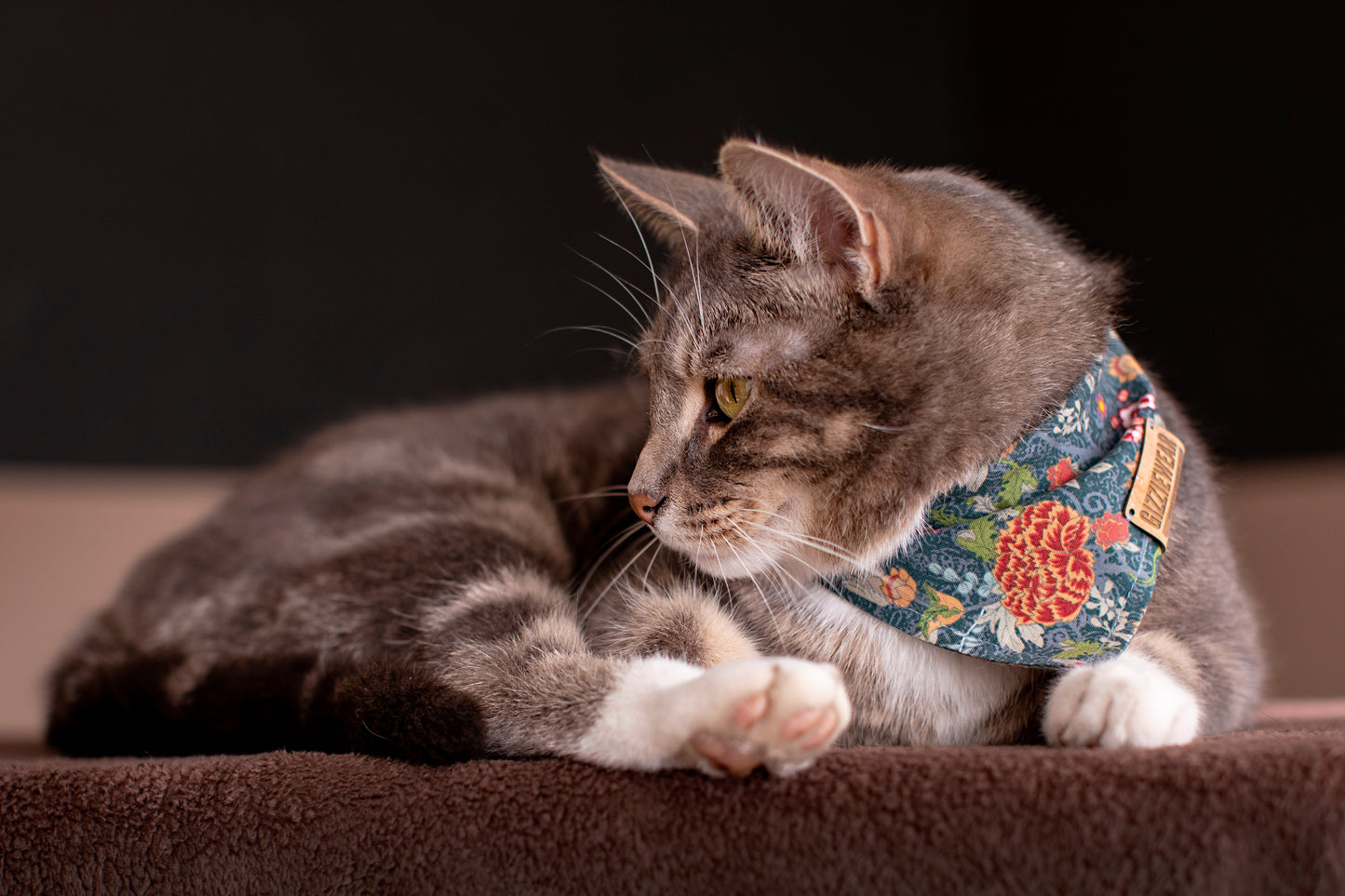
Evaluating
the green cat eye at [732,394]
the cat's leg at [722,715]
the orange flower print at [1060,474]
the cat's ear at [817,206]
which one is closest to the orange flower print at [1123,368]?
the orange flower print at [1060,474]

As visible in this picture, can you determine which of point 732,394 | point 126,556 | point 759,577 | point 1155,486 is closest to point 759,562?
point 759,577

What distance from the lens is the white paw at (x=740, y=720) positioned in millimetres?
778

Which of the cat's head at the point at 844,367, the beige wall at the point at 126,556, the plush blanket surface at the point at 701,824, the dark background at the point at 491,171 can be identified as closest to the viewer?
the plush blanket surface at the point at 701,824

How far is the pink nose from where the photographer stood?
3.42 ft

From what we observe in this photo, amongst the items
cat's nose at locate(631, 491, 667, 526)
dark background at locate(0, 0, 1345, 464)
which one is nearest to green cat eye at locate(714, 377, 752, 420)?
cat's nose at locate(631, 491, 667, 526)

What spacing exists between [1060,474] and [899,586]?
0.65ft

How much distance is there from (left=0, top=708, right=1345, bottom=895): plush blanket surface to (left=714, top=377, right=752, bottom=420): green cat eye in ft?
1.19

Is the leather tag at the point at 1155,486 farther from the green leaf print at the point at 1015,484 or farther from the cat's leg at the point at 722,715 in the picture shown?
the cat's leg at the point at 722,715

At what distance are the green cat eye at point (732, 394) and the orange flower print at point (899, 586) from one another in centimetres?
23

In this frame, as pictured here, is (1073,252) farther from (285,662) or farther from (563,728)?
(285,662)

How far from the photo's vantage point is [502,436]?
1506mm

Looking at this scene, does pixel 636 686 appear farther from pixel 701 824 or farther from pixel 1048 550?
pixel 1048 550

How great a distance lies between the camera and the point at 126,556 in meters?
2.41

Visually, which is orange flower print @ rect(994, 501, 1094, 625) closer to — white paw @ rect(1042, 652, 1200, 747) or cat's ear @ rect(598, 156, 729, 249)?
white paw @ rect(1042, 652, 1200, 747)
